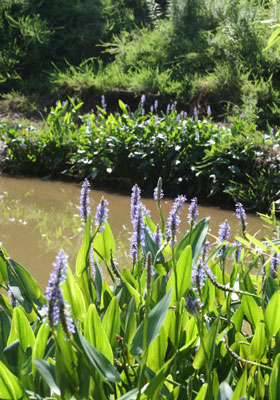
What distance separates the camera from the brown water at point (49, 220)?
4941 mm

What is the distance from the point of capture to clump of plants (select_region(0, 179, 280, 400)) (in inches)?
48.3

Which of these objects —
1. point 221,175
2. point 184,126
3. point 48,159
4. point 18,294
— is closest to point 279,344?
point 18,294

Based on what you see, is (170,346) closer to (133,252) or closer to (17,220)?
(133,252)

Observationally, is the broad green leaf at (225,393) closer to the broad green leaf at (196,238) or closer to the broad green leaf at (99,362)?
the broad green leaf at (99,362)

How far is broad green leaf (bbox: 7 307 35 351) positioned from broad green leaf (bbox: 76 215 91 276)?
1.11 ft

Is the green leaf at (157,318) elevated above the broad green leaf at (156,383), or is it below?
above

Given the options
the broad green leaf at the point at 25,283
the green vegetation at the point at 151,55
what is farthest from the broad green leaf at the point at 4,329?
the green vegetation at the point at 151,55

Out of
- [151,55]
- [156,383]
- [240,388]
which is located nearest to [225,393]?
[240,388]

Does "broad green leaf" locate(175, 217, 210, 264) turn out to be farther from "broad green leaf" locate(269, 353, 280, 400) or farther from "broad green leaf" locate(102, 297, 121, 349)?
"broad green leaf" locate(269, 353, 280, 400)

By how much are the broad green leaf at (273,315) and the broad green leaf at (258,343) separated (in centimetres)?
2

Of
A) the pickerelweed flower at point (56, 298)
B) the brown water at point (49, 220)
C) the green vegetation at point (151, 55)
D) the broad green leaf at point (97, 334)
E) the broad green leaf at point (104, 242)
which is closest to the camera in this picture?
the pickerelweed flower at point (56, 298)

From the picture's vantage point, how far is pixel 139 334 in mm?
1343

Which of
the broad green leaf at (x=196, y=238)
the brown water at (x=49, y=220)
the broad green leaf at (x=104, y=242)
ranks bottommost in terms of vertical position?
the brown water at (x=49, y=220)

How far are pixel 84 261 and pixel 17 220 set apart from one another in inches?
177
